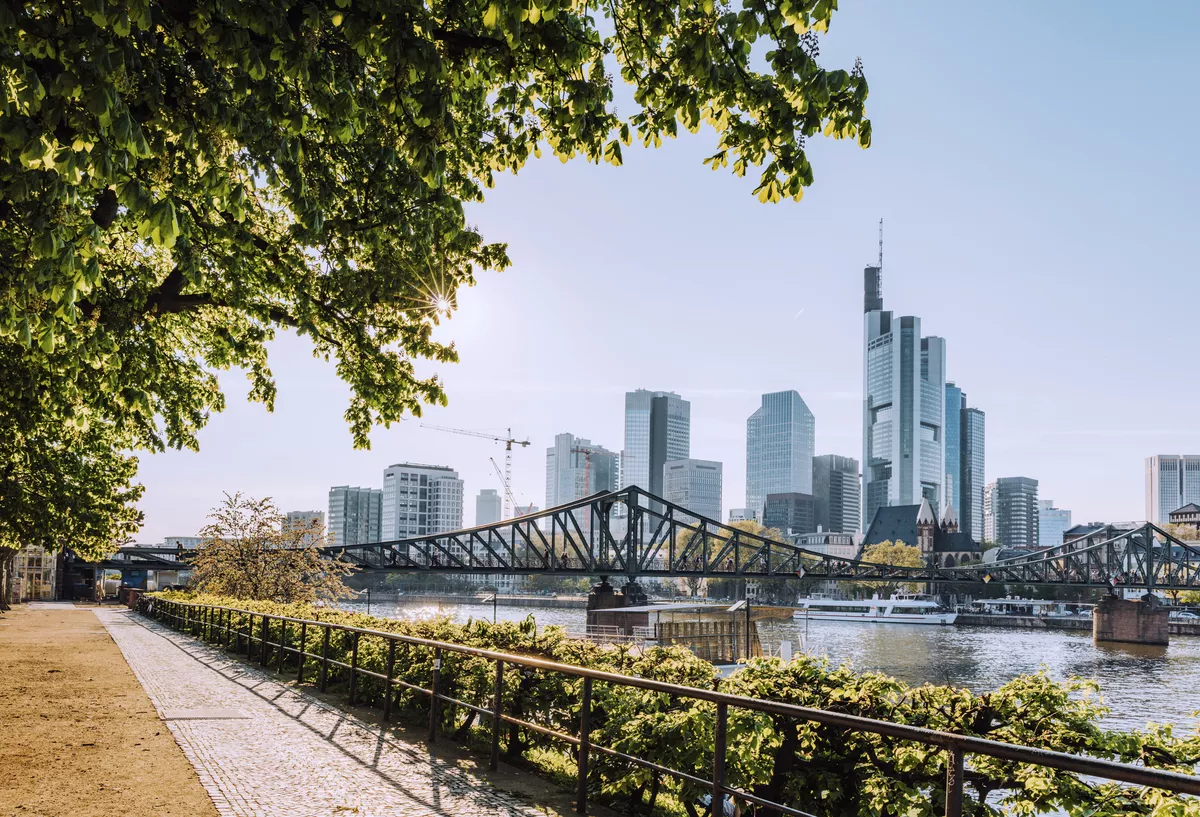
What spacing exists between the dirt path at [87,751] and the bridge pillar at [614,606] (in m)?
37.5

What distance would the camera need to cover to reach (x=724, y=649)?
38.3 m

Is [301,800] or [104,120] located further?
[301,800]

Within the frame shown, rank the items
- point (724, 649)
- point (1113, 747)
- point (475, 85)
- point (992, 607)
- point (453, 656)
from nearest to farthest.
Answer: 1. point (1113, 747)
2. point (475, 85)
3. point (453, 656)
4. point (724, 649)
5. point (992, 607)

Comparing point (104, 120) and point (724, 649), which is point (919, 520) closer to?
point (724, 649)

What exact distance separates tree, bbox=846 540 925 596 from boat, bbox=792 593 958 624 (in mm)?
12897

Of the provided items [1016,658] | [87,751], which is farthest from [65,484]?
[1016,658]

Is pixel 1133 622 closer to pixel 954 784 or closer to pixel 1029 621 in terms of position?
pixel 1029 621

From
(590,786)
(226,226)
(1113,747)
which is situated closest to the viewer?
(1113,747)

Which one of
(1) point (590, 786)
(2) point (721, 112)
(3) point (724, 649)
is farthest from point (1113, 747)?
(3) point (724, 649)

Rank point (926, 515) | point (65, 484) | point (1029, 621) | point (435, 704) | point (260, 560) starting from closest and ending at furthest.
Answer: point (435, 704) < point (65, 484) < point (260, 560) < point (1029, 621) < point (926, 515)

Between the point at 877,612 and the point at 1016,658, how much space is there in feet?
142

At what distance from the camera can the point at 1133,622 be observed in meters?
81.5

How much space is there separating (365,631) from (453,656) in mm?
1695

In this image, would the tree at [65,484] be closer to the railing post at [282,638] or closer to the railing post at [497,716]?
the railing post at [282,638]
